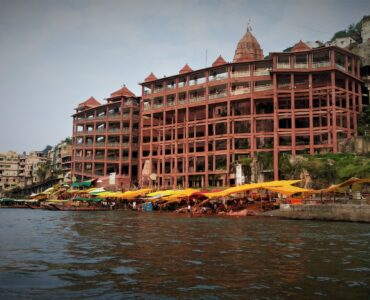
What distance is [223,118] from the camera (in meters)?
62.3

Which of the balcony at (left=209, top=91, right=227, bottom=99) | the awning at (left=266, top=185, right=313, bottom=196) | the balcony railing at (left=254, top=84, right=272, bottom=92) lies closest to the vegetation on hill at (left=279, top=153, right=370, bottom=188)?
the awning at (left=266, top=185, right=313, bottom=196)

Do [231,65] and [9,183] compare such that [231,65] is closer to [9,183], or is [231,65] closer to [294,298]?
[294,298]

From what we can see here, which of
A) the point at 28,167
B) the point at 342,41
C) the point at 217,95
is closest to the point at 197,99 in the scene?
the point at 217,95

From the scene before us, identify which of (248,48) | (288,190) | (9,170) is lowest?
(288,190)

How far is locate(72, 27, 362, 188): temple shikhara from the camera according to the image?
5497 cm

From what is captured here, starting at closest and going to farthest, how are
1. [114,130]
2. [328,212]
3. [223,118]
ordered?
1. [328,212]
2. [223,118]
3. [114,130]

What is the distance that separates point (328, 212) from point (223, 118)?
3395 cm

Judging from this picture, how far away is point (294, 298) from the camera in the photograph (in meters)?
8.19

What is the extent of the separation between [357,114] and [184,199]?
3074 centimetres

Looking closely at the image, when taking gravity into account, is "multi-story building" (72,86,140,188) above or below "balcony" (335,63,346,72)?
below

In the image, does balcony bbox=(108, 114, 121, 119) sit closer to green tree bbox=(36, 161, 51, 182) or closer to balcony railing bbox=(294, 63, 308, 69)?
balcony railing bbox=(294, 63, 308, 69)

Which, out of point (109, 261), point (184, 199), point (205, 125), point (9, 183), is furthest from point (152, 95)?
point (9, 183)

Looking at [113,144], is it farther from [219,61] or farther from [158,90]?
[219,61]

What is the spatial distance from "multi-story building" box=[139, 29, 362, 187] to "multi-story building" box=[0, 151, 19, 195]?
67839 mm
